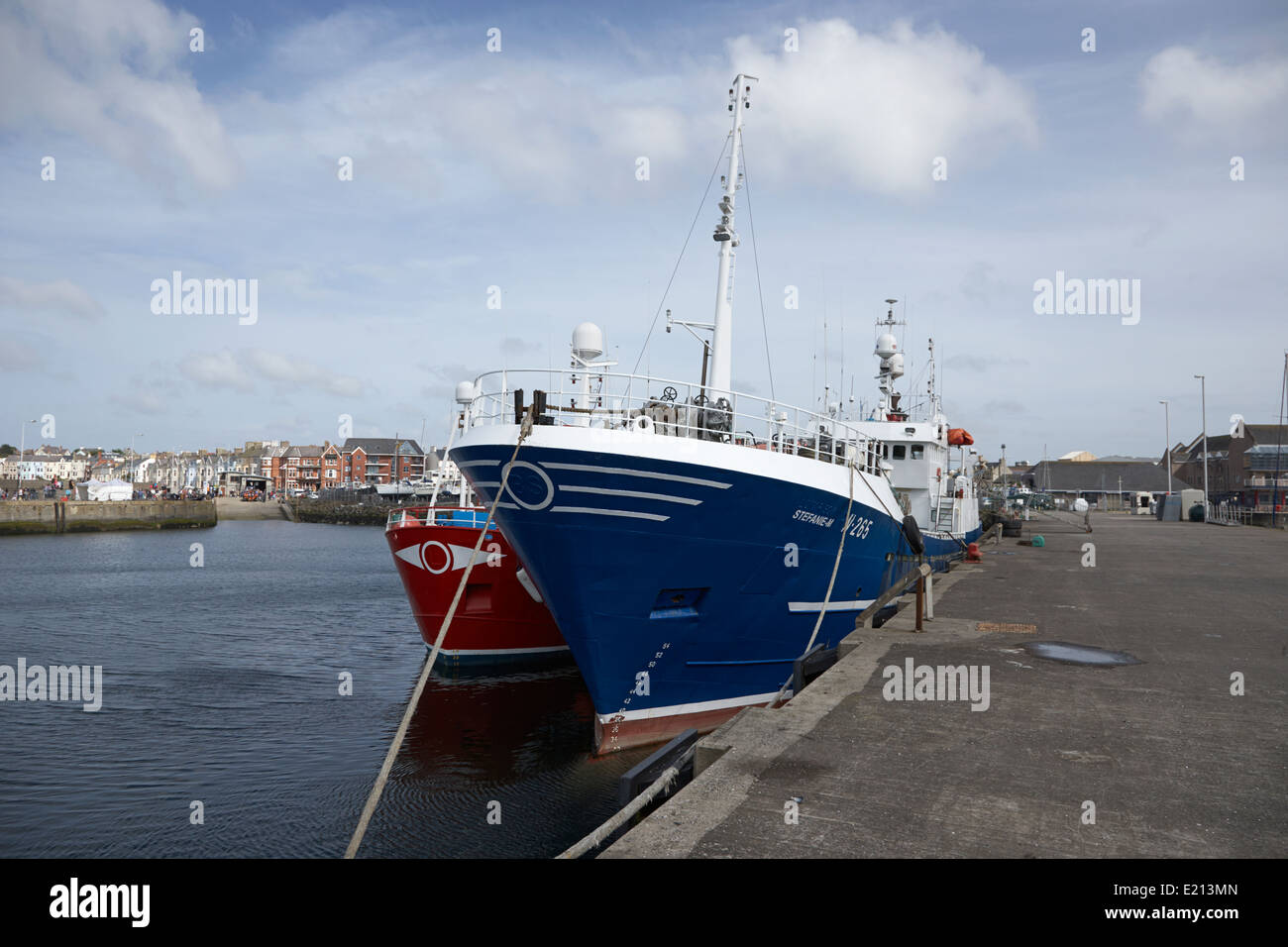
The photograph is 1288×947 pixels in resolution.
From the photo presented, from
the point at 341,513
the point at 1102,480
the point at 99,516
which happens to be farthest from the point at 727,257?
the point at 1102,480

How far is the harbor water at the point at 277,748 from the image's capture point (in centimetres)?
1044

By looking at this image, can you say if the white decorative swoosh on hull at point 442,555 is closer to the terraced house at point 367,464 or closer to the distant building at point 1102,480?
the distant building at point 1102,480

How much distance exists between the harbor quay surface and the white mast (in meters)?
5.33

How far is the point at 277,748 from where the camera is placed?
45.4ft

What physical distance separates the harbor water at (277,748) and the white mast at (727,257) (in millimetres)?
6953

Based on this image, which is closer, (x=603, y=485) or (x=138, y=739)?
(x=603, y=485)

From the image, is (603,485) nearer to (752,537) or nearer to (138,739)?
(752,537)

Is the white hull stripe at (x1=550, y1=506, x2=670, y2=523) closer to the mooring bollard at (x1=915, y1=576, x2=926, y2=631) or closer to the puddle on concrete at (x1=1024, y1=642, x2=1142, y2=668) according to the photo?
the mooring bollard at (x1=915, y1=576, x2=926, y2=631)

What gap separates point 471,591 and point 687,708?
823cm

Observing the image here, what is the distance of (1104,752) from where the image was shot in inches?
274
